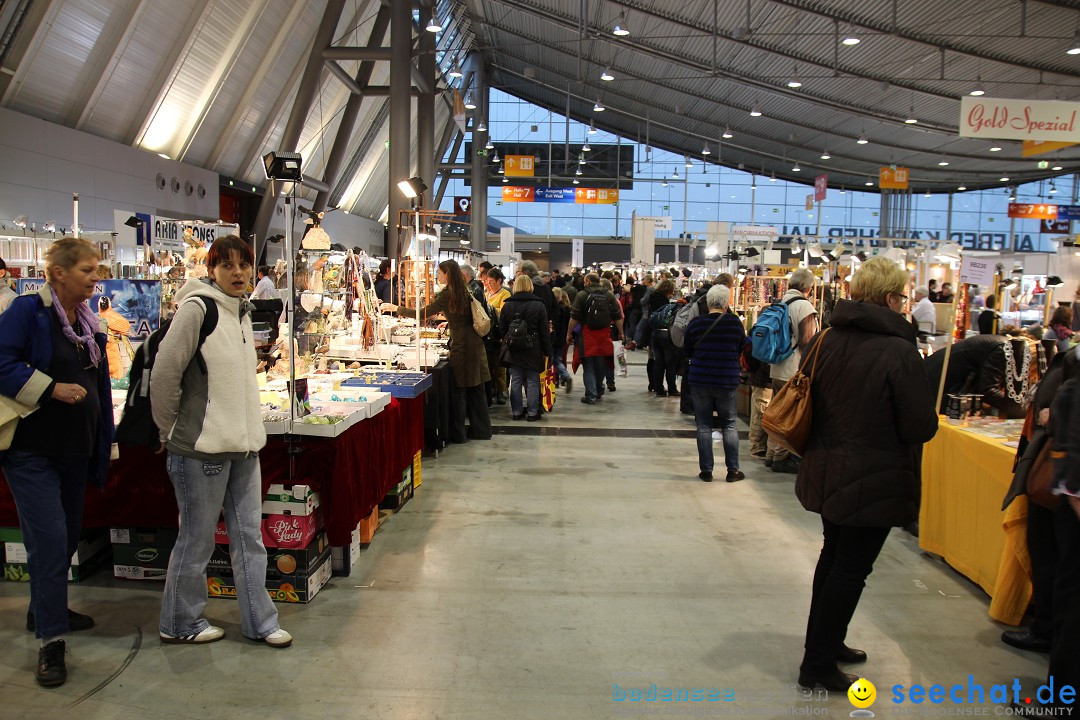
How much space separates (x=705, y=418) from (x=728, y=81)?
14423 mm

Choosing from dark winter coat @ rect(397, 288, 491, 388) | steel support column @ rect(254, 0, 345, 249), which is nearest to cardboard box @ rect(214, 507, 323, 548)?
dark winter coat @ rect(397, 288, 491, 388)

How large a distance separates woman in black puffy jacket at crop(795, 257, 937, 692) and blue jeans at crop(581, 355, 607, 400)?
20.3ft

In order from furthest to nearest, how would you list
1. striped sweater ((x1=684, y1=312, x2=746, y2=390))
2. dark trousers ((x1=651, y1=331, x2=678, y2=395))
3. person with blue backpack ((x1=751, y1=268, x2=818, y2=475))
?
dark trousers ((x1=651, y1=331, x2=678, y2=395)) → person with blue backpack ((x1=751, y1=268, x2=818, y2=475)) → striped sweater ((x1=684, y1=312, x2=746, y2=390))

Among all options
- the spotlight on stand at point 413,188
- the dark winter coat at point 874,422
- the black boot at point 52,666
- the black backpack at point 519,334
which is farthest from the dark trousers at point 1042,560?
the spotlight on stand at point 413,188

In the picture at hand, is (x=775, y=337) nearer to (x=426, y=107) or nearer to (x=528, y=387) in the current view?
(x=528, y=387)

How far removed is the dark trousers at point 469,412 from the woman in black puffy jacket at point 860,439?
4150mm

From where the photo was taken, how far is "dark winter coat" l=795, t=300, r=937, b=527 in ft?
8.06

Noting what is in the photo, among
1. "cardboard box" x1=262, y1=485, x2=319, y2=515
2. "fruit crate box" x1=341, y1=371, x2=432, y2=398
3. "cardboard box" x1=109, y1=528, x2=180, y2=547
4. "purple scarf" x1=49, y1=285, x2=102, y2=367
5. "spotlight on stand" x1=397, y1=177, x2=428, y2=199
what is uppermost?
"spotlight on stand" x1=397, y1=177, x2=428, y2=199

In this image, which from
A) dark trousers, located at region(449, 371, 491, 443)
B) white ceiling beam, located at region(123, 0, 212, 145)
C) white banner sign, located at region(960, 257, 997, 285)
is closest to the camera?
white banner sign, located at region(960, 257, 997, 285)

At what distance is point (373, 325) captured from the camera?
6086mm

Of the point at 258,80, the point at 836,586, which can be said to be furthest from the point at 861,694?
the point at 258,80

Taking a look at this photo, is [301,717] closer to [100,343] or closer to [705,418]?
[100,343]

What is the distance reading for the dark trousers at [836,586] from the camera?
2.56 metres

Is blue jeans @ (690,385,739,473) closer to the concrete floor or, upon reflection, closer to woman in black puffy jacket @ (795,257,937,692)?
the concrete floor
